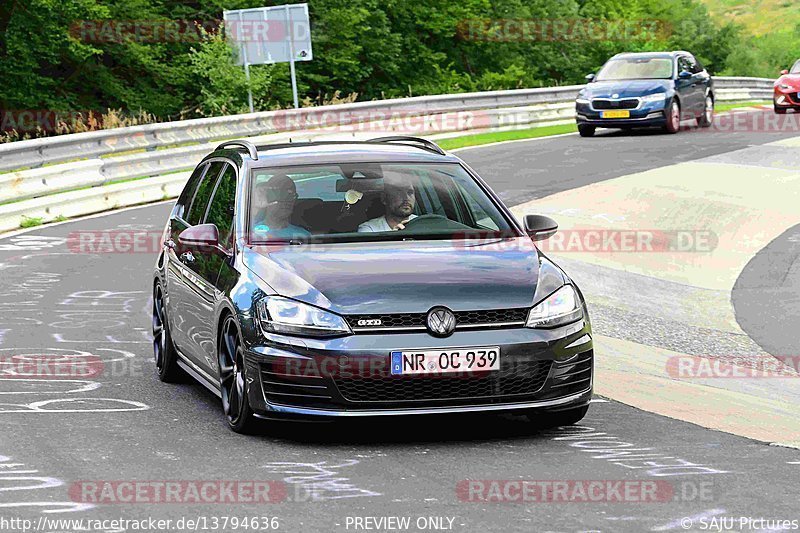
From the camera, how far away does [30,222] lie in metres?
19.0

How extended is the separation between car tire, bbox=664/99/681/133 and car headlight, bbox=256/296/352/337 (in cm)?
2348

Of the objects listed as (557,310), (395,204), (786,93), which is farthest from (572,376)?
(786,93)

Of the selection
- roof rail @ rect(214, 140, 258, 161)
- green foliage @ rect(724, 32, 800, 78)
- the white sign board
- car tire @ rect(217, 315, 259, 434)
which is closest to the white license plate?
car tire @ rect(217, 315, 259, 434)

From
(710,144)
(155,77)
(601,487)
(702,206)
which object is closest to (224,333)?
(601,487)

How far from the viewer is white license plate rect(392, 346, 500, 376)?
7.06 metres

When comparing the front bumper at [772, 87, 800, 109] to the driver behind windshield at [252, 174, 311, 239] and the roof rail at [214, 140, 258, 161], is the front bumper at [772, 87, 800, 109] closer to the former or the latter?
the roof rail at [214, 140, 258, 161]

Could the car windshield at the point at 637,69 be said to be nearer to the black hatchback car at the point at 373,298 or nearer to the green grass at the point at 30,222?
the green grass at the point at 30,222

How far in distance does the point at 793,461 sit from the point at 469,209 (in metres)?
2.49

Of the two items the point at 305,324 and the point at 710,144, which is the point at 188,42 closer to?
the point at 710,144

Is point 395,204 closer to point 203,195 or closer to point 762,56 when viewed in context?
point 203,195

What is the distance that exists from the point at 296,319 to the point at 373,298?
1.27 feet

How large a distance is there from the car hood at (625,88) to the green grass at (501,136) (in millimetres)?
1877

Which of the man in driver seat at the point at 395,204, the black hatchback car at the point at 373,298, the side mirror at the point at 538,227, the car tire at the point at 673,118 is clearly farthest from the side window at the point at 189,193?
the car tire at the point at 673,118

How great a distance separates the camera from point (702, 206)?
18.5 m
